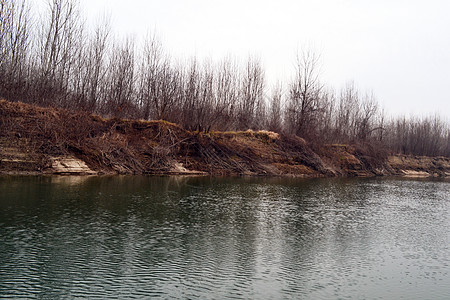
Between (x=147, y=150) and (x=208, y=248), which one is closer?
(x=208, y=248)

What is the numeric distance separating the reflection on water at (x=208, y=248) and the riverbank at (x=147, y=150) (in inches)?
278

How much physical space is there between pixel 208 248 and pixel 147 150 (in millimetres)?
21465

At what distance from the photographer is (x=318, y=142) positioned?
4356cm

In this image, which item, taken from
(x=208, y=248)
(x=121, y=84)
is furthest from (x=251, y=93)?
(x=208, y=248)

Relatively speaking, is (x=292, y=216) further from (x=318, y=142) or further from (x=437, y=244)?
(x=318, y=142)

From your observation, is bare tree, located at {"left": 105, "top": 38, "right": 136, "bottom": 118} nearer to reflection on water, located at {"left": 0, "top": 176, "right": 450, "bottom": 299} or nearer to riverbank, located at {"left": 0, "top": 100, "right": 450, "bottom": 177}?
riverbank, located at {"left": 0, "top": 100, "right": 450, "bottom": 177}

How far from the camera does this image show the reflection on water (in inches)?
262

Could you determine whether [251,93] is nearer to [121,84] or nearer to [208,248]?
[121,84]

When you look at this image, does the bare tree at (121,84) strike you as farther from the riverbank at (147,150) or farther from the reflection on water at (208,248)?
the reflection on water at (208,248)

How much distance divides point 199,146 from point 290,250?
24.1 m

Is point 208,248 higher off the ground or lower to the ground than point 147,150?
lower

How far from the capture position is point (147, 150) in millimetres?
29594

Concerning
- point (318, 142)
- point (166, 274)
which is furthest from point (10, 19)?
point (318, 142)

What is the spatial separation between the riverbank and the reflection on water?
278 inches
